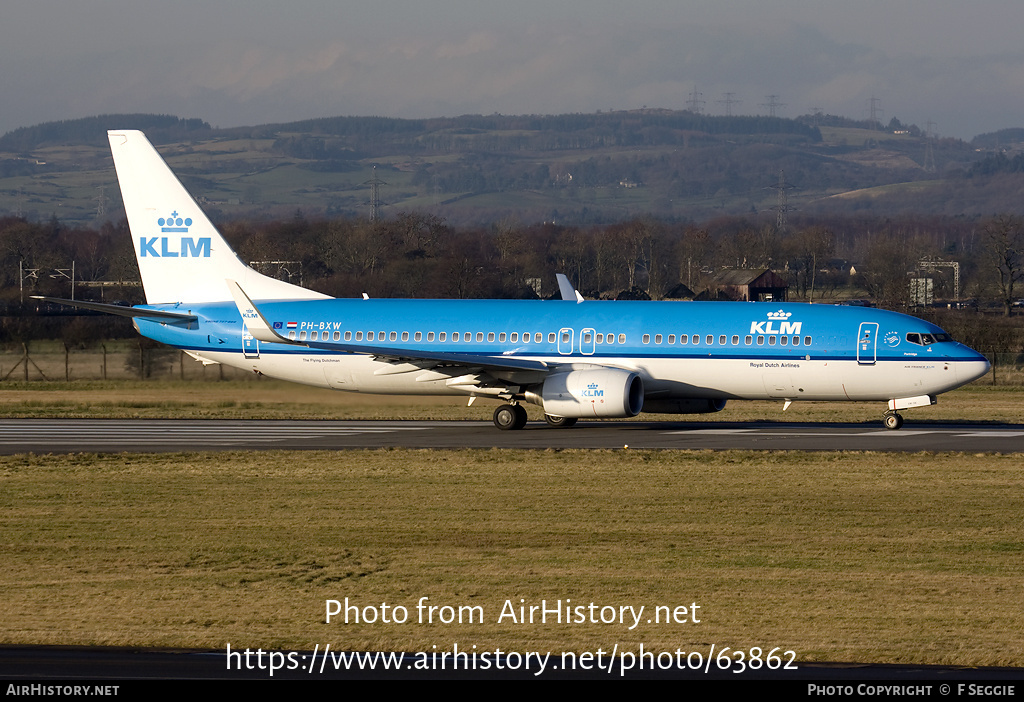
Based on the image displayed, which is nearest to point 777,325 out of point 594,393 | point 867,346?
point 867,346

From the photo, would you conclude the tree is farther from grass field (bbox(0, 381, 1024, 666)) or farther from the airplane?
grass field (bbox(0, 381, 1024, 666))

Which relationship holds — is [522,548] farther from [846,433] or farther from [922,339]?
[922,339]

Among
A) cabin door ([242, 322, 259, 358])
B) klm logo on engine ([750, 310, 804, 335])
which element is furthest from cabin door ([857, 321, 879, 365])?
cabin door ([242, 322, 259, 358])

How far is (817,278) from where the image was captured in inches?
5925

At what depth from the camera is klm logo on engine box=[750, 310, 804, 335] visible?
34562mm

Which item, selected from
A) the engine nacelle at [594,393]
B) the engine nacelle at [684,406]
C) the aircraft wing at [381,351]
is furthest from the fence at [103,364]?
the engine nacelle at [684,406]

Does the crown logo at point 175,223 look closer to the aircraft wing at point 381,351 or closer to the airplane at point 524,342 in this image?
the airplane at point 524,342

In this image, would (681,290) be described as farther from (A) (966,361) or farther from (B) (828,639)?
(B) (828,639)

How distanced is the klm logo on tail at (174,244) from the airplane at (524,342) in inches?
1.7

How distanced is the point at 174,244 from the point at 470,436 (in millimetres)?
12412

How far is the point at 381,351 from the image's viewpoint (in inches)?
1383

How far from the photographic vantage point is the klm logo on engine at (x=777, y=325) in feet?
113
